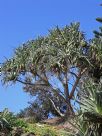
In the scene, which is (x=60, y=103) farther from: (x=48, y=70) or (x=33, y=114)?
(x=48, y=70)

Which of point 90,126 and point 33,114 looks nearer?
point 90,126

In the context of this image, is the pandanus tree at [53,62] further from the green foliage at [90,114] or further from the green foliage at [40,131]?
the green foliage at [90,114]

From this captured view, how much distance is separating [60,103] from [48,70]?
459 centimetres

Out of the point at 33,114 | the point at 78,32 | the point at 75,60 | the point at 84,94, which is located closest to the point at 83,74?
the point at 75,60

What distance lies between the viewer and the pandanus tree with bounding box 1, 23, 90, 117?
2844 cm

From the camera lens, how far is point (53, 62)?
2830 centimetres

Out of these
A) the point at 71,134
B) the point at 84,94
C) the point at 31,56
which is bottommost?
the point at 71,134

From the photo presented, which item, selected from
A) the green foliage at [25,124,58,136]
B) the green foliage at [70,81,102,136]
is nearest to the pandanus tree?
the green foliage at [25,124,58,136]

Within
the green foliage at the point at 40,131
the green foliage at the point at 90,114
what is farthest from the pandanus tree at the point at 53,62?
the green foliage at the point at 90,114

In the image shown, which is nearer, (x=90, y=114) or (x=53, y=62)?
(x=90, y=114)

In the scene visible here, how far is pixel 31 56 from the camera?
29.8 meters

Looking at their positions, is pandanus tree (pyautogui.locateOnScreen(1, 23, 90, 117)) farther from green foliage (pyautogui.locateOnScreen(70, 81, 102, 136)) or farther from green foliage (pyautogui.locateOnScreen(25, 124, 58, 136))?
green foliage (pyautogui.locateOnScreen(70, 81, 102, 136))

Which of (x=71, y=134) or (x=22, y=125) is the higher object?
(x=22, y=125)

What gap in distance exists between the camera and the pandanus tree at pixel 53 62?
1120 inches
